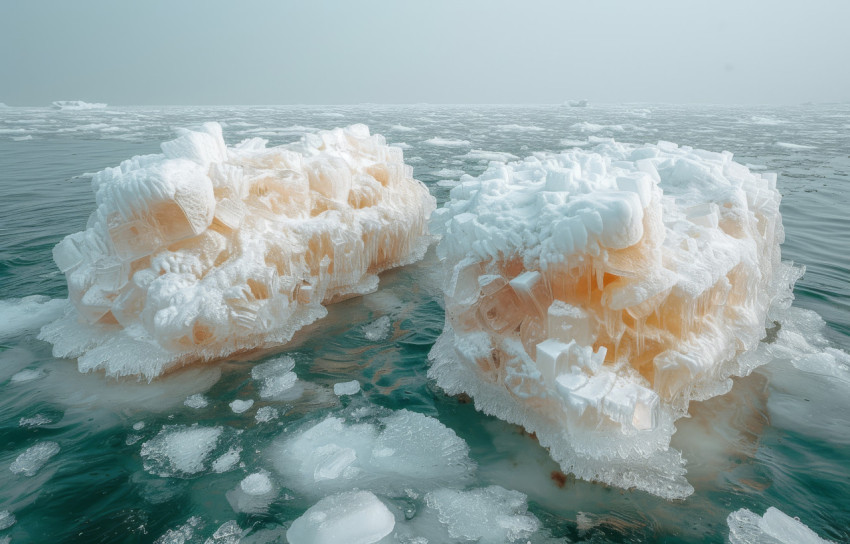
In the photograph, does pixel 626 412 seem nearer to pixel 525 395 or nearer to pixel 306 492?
pixel 525 395

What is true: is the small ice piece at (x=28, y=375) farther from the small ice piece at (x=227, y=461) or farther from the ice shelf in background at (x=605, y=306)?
the ice shelf in background at (x=605, y=306)

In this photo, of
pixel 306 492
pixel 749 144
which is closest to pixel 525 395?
pixel 306 492

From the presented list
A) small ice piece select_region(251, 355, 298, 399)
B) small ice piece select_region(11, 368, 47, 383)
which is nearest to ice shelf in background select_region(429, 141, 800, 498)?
small ice piece select_region(251, 355, 298, 399)

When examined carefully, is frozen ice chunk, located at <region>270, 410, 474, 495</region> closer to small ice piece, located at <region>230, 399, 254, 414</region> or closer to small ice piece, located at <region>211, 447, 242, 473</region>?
small ice piece, located at <region>211, 447, 242, 473</region>

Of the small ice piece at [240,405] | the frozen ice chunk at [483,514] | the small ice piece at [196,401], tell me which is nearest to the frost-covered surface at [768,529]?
the frozen ice chunk at [483,514]

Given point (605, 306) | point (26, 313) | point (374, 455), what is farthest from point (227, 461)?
point (26, 313)

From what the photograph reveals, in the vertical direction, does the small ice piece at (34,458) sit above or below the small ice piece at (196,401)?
below
